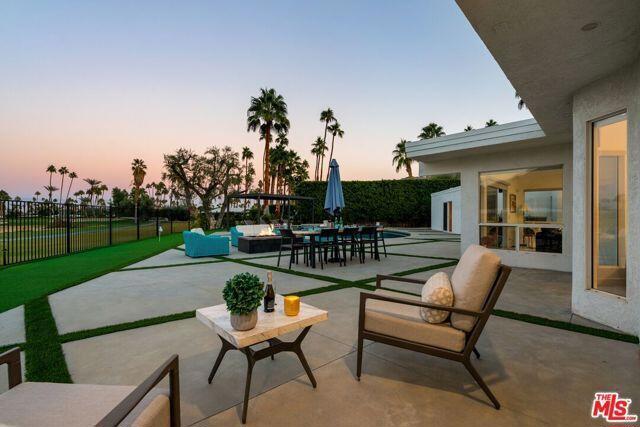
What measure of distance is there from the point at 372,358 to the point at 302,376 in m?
0.68

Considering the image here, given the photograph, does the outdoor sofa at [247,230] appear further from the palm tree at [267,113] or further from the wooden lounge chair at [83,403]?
the palm tree at [267,113]

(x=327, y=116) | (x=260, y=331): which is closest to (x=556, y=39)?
(x=260, y=331)

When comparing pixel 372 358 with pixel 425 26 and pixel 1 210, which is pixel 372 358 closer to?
pixel 1 210

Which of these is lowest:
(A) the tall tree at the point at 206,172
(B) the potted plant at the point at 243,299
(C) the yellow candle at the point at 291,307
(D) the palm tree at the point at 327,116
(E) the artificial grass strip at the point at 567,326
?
(E) the artificial grass strip at the point at 567,326

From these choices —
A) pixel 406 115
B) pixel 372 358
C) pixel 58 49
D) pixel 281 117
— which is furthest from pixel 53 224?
pixel 281 117

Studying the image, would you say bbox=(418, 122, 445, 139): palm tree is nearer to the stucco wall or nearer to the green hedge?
the green hedge

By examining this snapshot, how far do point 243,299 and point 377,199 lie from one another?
2250 centimetres

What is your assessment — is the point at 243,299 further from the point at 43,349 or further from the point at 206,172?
the point at 206,172

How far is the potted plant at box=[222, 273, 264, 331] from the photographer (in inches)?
75.0

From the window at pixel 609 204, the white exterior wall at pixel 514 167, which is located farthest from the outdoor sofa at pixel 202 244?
the window at pixel 609 204

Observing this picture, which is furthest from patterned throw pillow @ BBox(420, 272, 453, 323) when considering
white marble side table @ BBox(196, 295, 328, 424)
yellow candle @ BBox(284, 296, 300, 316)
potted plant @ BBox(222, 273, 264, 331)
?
potted plant @ BBox(222, 273, 264, 331)

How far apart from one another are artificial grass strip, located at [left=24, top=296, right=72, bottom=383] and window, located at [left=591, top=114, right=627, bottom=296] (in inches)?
223

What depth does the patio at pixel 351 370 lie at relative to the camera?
6.45 ft

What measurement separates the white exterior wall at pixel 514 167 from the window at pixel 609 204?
3315mm
